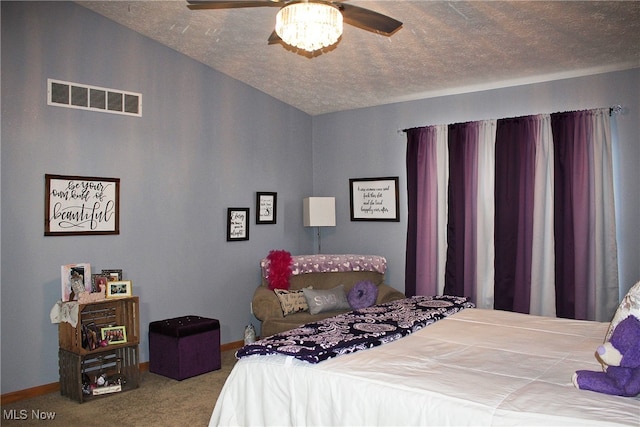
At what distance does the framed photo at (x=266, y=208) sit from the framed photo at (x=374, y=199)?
35.6 inches

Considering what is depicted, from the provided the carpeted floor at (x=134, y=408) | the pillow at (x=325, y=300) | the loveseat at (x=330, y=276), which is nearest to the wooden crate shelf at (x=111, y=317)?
the carpeted floor at (x=134, y=408)

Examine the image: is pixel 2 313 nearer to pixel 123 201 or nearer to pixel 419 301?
pixel 123 201

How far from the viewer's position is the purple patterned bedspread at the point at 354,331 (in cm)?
237

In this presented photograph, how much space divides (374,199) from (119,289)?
286 centimetres

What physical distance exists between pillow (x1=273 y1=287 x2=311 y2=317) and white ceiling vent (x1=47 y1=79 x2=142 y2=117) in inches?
Answer: 80.7

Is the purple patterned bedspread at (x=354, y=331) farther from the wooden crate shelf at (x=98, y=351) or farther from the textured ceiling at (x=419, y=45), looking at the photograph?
the textured ceiling at (x=419, y=45)

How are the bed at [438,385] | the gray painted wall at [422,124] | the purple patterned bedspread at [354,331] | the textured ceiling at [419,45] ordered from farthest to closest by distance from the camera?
1. the gray painted wall at [422,124]
2. the textured ceiling at [419,45]
3. the purple patterned bedspread at [354,331]
4. the bed at [438,385]

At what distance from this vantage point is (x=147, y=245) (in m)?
4.39

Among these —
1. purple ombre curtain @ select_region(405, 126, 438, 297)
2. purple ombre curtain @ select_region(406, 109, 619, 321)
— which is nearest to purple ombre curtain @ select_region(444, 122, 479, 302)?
purple ombre curtain @ select_region(406, 109, 619, 321)

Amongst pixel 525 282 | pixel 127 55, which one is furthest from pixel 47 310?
pixel 525 282

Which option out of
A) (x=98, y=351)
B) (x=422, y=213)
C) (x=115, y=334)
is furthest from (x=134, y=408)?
(x=422, y=213)

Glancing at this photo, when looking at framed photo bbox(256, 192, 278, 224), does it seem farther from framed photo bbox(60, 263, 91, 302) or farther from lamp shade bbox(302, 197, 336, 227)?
framed photo bbox(60, 263, 91, 302)

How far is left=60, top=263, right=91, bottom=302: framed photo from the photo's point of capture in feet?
12.1

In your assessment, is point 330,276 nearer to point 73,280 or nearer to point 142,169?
point 142,169
